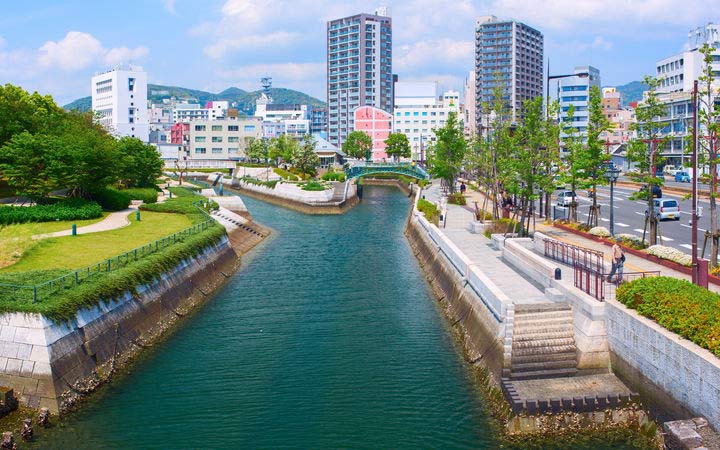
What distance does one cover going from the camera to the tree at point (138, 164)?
7244 cm

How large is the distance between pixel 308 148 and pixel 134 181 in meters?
48.6

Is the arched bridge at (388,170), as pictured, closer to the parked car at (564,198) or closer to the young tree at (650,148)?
the parked car at (564,198)

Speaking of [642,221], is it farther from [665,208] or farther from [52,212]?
[52,212]

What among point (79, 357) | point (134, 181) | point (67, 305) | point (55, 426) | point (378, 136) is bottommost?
point (55, 426)

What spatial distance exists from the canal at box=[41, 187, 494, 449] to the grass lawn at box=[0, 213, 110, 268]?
909 centimetres

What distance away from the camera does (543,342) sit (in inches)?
945

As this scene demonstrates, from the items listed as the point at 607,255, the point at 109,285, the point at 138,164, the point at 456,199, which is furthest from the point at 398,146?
the point at 109,285

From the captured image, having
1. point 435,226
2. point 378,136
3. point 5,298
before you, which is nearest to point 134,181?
point 435,226

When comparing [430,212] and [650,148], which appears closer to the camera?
[650,148]

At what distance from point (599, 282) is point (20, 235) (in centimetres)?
3232

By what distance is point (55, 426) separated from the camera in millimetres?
20766

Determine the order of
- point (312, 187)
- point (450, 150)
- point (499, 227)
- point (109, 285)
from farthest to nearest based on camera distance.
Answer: point (312, 187) → point (450, 150) → point (499, 227) → point (109, 285)

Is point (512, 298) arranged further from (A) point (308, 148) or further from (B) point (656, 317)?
(A) point (308, 148)

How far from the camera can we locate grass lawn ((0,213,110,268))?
32.8 m
